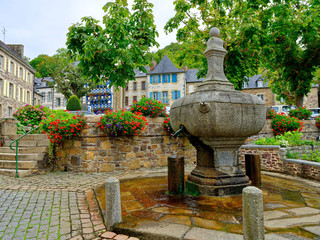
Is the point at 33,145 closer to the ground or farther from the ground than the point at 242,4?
closer to the ground

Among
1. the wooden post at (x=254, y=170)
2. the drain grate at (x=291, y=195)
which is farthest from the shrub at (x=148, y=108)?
the drain grate at (x=291, y=195)

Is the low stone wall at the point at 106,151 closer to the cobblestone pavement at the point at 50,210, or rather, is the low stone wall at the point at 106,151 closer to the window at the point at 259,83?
the cobblestone pavement at the point at 50,210

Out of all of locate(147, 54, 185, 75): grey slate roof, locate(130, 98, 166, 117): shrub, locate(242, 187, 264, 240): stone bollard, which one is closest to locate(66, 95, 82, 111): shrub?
locate(130, 98, 166, 117): shrub

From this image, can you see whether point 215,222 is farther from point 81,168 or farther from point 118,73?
point 118,73

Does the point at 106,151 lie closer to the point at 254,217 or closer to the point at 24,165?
the point at 24,165

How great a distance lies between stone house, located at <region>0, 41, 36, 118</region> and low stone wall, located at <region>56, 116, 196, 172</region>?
69.4 feet

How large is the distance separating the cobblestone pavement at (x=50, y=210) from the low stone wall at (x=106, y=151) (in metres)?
1.18

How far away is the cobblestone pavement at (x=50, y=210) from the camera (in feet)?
9.09

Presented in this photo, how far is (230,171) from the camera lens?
390 cm

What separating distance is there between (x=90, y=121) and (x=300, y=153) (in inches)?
273

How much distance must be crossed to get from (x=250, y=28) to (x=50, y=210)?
10895 mm

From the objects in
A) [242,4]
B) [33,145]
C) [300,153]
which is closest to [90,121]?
[33,145]

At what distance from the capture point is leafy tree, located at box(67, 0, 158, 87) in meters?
7.54

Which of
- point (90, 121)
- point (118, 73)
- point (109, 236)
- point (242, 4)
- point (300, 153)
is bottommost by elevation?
point (109, 236)
